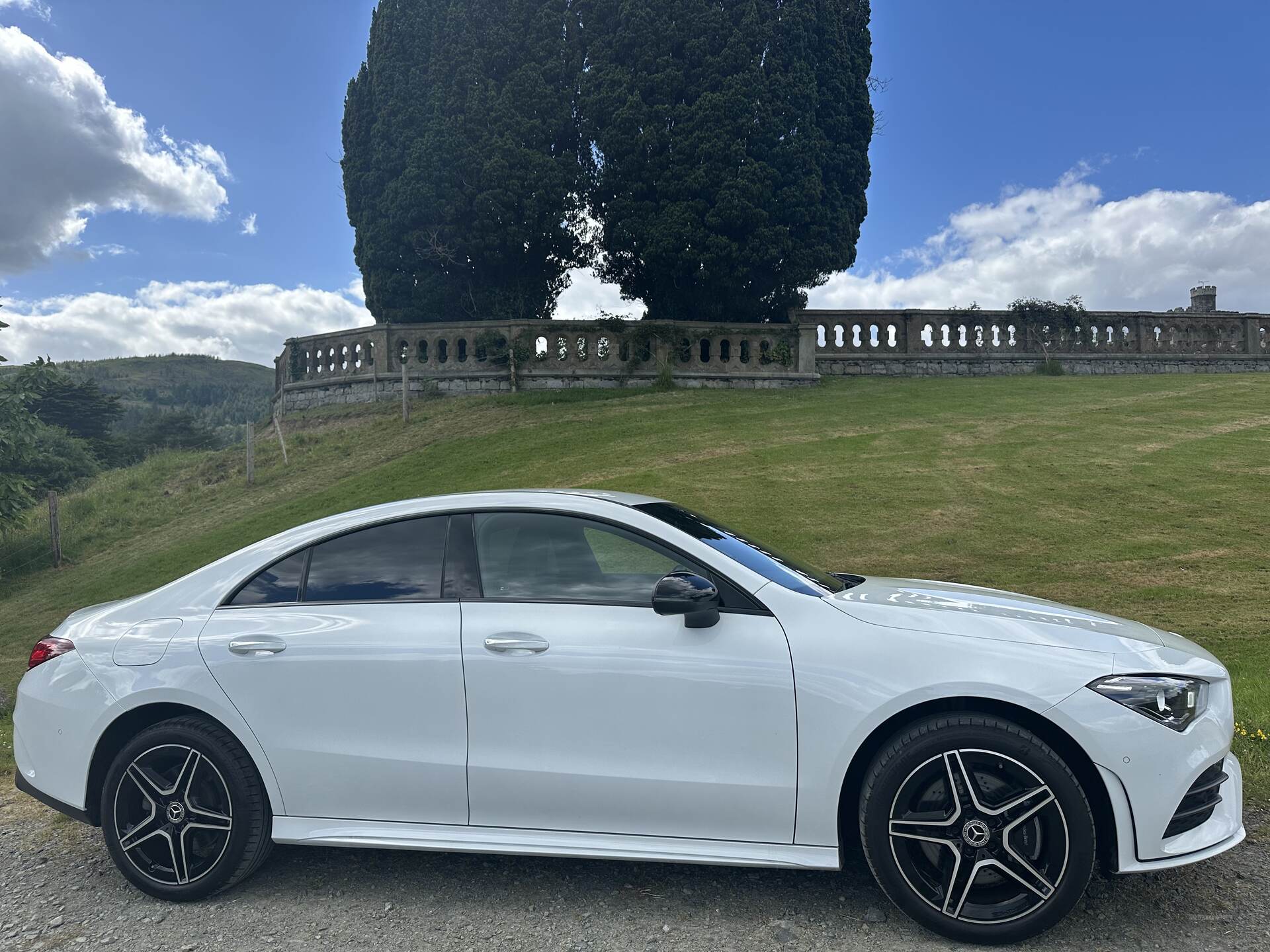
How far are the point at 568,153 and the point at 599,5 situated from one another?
403 centimetres

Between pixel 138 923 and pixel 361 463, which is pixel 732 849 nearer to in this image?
pixel 138 923

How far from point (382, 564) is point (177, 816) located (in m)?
1.27

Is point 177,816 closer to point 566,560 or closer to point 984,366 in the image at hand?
point 566,560

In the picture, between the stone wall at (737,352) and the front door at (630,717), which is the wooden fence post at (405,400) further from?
the front door at (630,717)

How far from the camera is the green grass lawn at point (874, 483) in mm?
8289

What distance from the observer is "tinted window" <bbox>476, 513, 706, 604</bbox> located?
3176 mm

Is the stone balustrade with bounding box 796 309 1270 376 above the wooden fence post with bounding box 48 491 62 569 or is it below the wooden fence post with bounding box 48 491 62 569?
above

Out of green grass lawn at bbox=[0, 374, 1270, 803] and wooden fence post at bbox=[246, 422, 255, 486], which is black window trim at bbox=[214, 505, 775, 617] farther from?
wooden fence post at bbox=[246, 422, 255, 486]

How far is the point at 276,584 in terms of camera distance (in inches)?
136

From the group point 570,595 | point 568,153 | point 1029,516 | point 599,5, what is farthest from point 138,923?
point 599,5

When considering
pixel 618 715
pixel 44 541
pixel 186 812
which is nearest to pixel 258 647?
pixel 186 812

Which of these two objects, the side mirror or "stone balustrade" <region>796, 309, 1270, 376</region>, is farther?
"stone balustrade" <region>796, 309, 1270, 376</region>

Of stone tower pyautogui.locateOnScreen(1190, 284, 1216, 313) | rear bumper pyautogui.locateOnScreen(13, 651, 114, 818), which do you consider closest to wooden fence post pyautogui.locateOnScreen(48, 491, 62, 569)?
rear bumper pyautogui.locateOnScreen(13, 651, 114, 818)

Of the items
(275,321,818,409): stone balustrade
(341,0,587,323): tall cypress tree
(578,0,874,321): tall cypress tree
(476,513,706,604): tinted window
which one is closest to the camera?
(476,513,706,604): tinted window
